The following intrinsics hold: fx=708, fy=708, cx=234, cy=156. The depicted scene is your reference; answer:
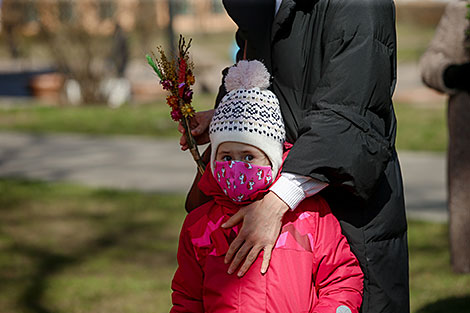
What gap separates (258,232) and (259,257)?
0.27ft

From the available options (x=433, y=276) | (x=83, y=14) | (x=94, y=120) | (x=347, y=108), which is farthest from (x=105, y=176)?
(x=83, y=14)

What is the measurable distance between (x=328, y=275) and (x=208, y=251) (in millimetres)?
376

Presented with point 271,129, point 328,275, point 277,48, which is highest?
point 277,48

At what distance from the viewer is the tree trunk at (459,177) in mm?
4367

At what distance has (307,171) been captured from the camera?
2.01 meters

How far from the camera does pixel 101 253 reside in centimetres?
538

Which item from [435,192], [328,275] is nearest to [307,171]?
[328,275]

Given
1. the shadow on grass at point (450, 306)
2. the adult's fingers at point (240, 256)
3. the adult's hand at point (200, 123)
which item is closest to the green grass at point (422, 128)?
the shadow on grass at point (450, 306)

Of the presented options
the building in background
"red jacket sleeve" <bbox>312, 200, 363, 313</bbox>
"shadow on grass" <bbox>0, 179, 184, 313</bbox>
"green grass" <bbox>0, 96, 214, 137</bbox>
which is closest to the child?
"red jacket sleeve" <bbox>312, 200, 363, 313</bbox>

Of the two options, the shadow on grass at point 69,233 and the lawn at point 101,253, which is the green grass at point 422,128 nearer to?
the lawn at point 101,253

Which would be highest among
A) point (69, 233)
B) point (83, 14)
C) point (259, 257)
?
point (259, 257)

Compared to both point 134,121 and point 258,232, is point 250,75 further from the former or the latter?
point 134,121

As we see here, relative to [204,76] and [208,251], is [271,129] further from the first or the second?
[204,76]

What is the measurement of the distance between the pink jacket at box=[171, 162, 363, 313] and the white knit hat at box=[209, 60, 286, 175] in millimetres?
167
